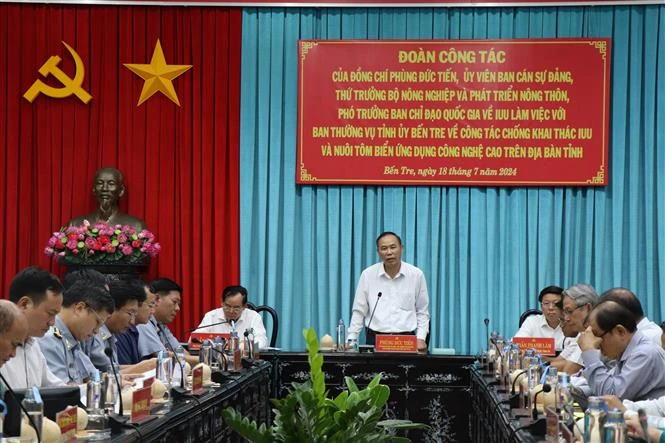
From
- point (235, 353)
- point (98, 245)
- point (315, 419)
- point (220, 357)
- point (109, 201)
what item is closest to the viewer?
point (315, 419)

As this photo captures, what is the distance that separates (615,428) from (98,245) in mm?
5230

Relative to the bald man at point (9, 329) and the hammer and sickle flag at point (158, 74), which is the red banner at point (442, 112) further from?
the bald man at point (9, 329)

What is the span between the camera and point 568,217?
7434 mm

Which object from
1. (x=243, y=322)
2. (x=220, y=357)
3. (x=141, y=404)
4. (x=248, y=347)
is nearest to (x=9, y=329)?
(x=141, y=404)

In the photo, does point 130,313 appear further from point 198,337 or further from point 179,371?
point 198,337

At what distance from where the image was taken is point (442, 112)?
295 inches

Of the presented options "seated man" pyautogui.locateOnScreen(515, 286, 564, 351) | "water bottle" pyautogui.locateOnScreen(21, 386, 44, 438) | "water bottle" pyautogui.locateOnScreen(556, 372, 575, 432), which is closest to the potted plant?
"water bottle" pyautogui.locateOnScreen(21, 386, 44, 438)

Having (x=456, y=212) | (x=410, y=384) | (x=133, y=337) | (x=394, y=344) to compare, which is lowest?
(x=410, y=384)

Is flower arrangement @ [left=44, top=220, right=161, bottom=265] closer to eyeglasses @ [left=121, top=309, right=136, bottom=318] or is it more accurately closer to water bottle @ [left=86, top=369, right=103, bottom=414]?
eyeglasses @ [left=121, top=309, right=136, bottom=318]

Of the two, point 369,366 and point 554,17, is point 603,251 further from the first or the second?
point 369,366

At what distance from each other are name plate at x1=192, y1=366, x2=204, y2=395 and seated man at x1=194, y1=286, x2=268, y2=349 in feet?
6.97

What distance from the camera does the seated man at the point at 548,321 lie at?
239 inches

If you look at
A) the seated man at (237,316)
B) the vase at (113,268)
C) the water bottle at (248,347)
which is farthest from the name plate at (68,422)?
the vase at (113,268)

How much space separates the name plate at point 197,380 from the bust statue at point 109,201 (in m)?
3.38
